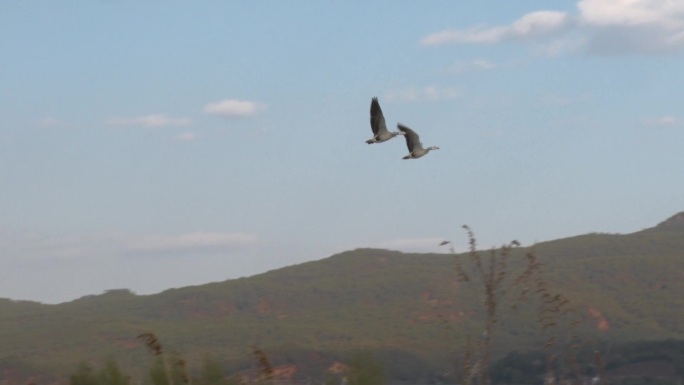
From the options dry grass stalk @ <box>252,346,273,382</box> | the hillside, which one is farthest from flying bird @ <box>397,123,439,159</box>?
the hillside

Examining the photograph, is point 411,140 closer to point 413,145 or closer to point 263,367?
point 413,145

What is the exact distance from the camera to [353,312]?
13625cm

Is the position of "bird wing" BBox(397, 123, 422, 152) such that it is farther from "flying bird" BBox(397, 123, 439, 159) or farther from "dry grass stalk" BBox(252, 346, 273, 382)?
"dry grass stalk" BBox(252, 346, 273, 382)

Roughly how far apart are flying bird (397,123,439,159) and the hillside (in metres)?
66.4

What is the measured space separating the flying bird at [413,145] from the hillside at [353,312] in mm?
66436

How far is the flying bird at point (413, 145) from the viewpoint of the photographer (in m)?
20.7

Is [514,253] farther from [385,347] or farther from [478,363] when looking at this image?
[478,363]

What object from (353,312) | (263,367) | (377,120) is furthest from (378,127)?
(353,312)

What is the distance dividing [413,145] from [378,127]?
1.06 meters

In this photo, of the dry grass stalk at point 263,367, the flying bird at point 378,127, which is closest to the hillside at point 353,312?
the flying bird at point 378,127

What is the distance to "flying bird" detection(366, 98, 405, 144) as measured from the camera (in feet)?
70.4

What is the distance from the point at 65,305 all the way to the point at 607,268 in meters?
86.7

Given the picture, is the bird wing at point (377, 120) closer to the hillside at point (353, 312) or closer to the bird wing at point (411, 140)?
the bird wing at point (411, 140)

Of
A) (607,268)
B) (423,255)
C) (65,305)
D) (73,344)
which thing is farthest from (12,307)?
(607,268)
